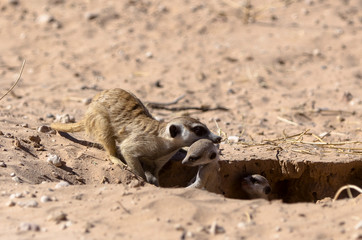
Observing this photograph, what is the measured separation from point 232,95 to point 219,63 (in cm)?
124

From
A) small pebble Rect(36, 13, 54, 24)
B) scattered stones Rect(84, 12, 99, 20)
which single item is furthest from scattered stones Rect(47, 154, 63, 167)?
scattered stones Rect(84, 12, 99, 20)

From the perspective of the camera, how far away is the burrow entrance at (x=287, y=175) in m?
5.38

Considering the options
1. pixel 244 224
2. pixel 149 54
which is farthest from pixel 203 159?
pixel 149 54

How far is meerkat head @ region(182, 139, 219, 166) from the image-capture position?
498cm

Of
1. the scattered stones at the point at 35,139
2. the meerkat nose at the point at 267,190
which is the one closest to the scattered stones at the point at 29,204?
the scattered stones at the point at 35,139

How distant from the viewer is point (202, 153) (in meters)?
4.98

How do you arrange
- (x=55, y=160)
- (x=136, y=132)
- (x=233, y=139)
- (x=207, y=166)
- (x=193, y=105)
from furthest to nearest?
(x=193, y=105) < (x=233, y=139) < (x=136, y=132) < (x=207, y=166) < (x=55, y=160)

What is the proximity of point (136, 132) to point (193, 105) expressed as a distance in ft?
7.69

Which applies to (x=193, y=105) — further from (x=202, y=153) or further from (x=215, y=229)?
(x=215, y=229)

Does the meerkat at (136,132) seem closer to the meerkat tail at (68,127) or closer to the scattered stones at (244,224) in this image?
the meerkat tail at (68,127)

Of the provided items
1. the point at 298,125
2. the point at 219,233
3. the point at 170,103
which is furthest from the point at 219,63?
the point at 219,233

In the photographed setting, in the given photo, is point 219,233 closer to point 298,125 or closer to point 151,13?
point 298,125

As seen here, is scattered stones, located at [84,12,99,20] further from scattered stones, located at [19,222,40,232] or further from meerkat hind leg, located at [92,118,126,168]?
scattered stones, located at [19,222,40,232]

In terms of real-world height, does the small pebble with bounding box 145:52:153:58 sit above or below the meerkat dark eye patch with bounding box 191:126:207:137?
below
